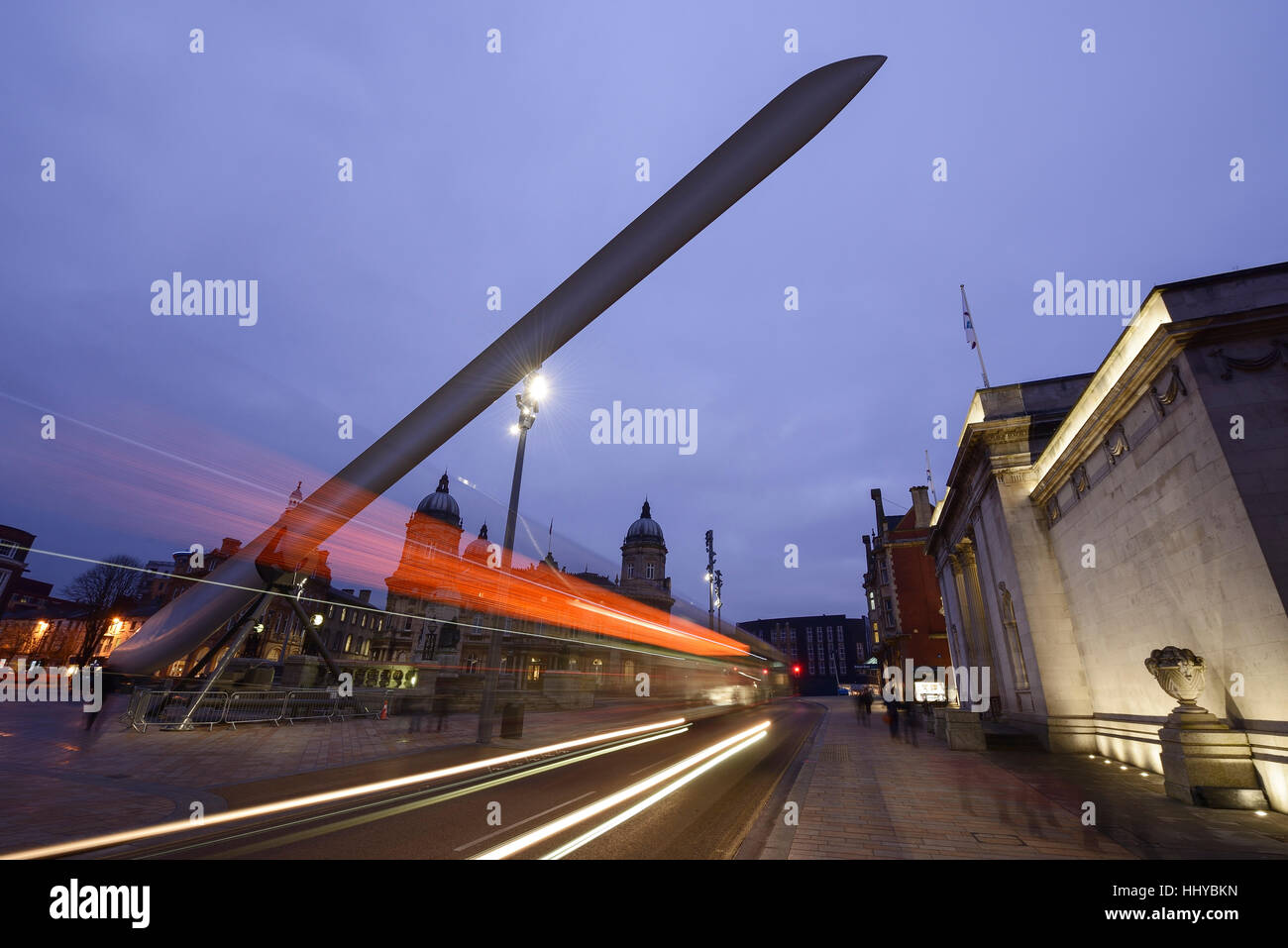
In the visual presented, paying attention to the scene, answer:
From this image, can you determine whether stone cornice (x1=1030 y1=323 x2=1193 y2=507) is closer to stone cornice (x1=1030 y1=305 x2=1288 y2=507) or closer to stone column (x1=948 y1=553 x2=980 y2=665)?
stone cornice (x1=1030 y1=305 x2=1288 y2=507)

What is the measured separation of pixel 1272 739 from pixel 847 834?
7.84 m

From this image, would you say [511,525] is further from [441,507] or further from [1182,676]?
[441,507]

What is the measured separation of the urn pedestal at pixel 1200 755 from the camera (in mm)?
8688

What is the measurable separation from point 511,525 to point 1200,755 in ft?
53.5

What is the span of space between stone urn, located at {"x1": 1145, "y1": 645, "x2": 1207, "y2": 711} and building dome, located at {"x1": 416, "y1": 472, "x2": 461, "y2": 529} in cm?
10405

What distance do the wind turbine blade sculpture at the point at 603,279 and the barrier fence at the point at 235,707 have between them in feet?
28.3

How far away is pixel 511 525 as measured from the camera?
671 inches

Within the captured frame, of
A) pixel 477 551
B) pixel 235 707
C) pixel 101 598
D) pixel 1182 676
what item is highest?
pixel 477 551

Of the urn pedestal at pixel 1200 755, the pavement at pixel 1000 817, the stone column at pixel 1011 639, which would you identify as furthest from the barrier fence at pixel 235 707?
the stone column at pixel 1011 639

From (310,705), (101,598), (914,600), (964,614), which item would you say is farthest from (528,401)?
(101,598)

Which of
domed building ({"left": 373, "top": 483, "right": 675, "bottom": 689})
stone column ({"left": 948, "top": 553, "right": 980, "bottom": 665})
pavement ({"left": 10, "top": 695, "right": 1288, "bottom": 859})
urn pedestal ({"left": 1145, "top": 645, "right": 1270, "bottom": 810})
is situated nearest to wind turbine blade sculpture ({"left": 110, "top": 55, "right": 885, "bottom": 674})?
pavement ({"left": 10, "top": 695, "right": 1288, "bottom": 859})
